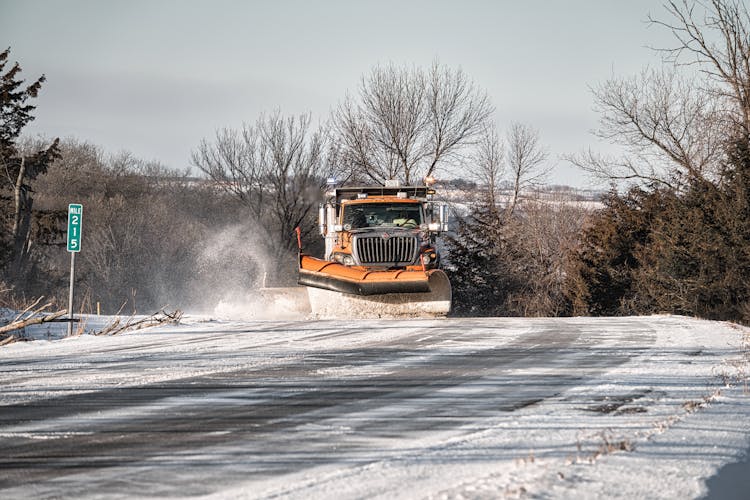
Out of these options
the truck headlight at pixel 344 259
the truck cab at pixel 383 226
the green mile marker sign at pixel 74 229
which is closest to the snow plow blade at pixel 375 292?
the truck headlight at pixel 344 259

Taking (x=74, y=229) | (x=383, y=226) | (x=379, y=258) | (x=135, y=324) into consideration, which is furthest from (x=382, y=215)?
(x=74, y=229)

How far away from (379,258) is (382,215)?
1128mm

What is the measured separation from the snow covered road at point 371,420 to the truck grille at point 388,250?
7.69 metres

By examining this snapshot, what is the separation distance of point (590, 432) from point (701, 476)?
0.95 metres

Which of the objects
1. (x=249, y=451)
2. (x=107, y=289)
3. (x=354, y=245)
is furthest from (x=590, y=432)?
(x=107, y=289)

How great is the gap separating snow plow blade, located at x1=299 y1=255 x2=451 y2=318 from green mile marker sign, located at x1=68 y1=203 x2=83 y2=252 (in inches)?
199

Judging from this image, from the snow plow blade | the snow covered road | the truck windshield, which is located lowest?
the snow covered road

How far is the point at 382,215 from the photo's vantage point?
Result: 17.3 metres

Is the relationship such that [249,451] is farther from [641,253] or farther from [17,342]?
[641,253]

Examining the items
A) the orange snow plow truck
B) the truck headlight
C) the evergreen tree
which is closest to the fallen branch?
the orange snow plow truck

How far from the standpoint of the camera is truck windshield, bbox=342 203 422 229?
17.1 m

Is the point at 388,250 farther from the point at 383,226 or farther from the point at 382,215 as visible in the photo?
the point at 382,215

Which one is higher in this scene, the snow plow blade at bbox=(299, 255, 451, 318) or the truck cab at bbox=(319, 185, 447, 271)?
the truck cab at bbox=(319, 185, 447, 271)

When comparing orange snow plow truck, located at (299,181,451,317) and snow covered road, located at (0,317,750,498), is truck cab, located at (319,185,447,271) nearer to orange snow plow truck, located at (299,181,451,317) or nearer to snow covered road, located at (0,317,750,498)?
orange snow plow truck, located at (299,181,451,317)
